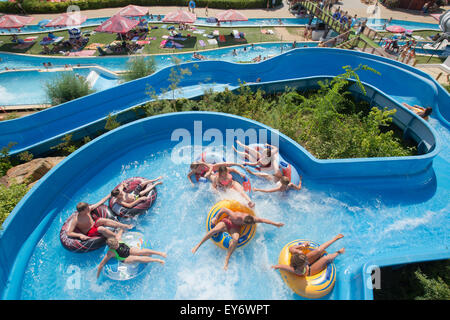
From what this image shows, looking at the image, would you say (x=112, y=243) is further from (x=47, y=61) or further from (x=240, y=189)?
(x=47, y=61)

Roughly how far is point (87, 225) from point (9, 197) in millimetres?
2222

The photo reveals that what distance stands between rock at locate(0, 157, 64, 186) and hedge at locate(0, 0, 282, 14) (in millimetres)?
21681

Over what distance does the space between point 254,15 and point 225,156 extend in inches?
767

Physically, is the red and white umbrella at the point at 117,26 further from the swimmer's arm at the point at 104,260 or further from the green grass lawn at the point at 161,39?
the swimmer's arm at the point at 104,260

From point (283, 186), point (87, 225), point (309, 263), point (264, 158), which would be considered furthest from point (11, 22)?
point (309, 263)

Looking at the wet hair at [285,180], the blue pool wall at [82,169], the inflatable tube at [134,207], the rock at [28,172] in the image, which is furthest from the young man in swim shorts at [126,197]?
the wet hair at [285,180]

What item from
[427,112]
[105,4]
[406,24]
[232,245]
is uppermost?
[406,24]

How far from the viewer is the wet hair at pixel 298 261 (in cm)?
441

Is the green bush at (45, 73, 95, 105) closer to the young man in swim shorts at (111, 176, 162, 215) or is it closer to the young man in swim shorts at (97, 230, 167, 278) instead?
the young man in swim shorts at (111, 176, 162, 215)

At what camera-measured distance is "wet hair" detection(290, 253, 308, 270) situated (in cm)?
441

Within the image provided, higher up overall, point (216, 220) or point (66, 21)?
point (66, 21)

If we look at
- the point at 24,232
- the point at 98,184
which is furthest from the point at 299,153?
the point at 24,232

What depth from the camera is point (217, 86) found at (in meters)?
10.8
